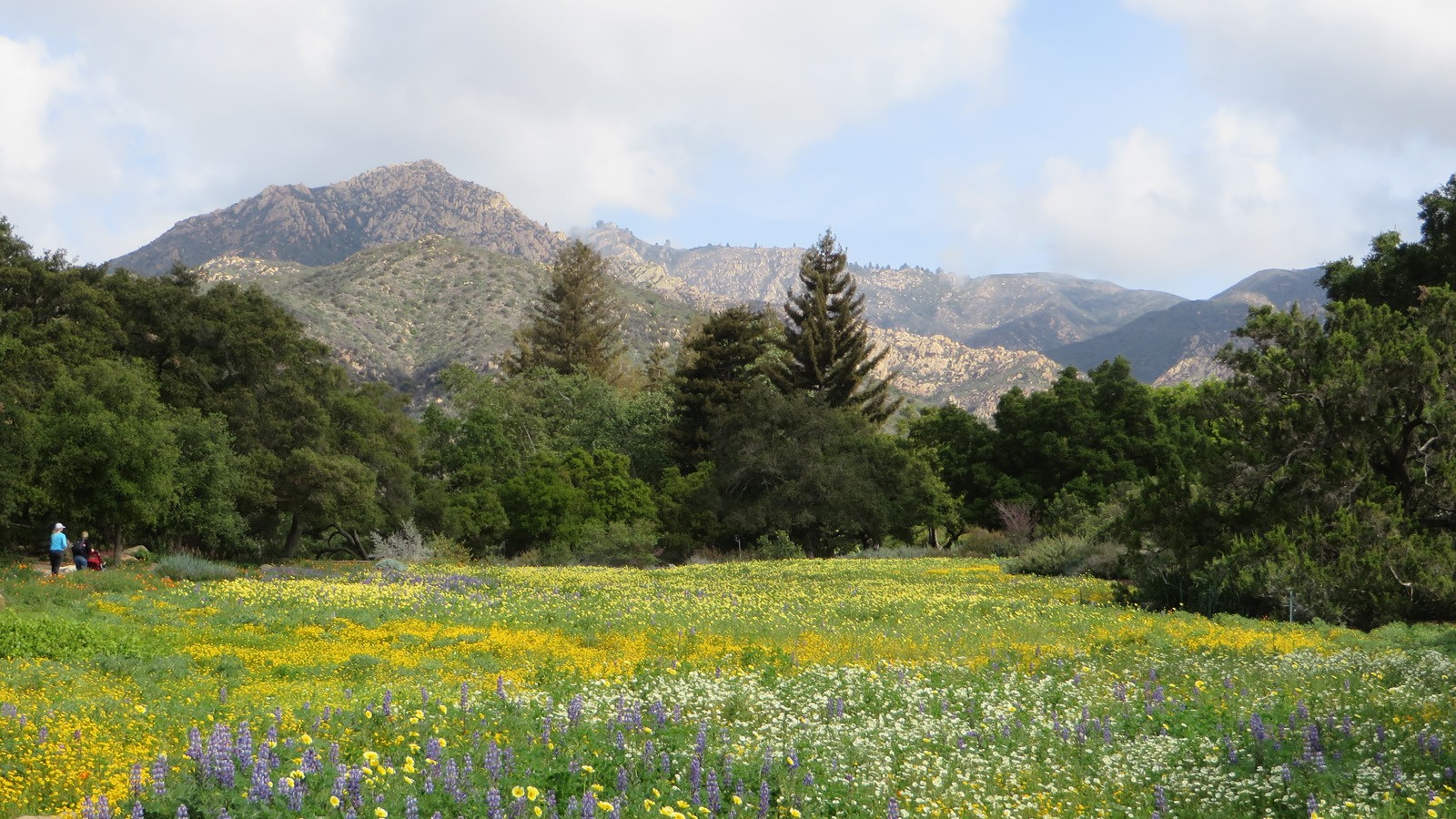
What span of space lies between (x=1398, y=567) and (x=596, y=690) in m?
14.0

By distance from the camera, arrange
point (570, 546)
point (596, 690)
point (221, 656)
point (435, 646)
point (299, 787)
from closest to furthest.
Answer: point (299, 787) → point (596, 690) → point (221, 656) → point (435, 646) → point (570, 546)

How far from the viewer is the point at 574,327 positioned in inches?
3292

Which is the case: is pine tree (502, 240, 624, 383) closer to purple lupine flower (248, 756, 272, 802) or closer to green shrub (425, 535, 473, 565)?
green shrub (425, 535, 473, 565)

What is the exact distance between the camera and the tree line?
60.0 ft

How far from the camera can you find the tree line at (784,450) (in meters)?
18.3

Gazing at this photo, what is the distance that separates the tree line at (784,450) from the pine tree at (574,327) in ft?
55.5

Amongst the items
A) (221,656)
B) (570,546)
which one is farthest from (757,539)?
(221,656)

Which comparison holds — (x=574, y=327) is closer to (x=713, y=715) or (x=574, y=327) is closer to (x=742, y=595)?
(x=742, y=595)

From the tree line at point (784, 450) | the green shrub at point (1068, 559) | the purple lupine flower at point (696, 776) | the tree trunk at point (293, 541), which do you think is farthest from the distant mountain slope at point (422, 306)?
the purple lupine flower at point (696, 776)

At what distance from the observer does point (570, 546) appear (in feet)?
142

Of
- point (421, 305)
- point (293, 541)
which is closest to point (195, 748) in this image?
point (293, 541)

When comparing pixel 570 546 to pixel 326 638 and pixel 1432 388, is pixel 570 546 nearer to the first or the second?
pixel 326 638

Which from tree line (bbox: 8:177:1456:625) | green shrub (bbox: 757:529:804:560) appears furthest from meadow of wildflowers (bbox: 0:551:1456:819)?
green shrub (bbox: 757:529:804:560)

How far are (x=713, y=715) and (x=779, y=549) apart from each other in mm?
32847
